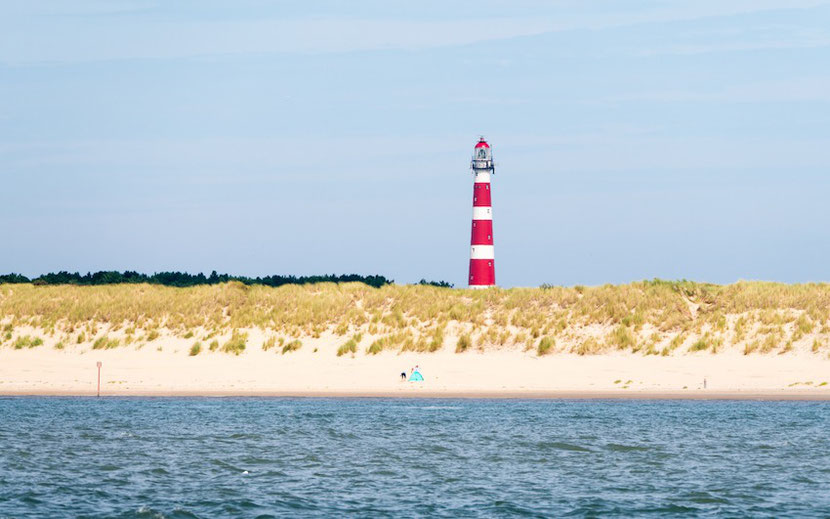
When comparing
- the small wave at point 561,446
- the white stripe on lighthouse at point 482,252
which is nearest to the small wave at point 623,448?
the small wave at point 561,446

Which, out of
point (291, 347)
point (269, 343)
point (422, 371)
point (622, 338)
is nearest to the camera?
point (422, 371)

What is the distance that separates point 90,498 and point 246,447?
6721 millimetres

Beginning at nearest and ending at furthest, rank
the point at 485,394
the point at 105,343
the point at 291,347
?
1. the point at 485,394
2. the point at 291,347
3. the point at 105,343

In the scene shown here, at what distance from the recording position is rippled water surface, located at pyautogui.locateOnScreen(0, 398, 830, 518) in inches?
814

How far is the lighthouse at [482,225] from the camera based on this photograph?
185ft

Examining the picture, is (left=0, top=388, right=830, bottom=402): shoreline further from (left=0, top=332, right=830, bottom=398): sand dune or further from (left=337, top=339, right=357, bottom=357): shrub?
(left=337, top=339, right=357, bottom=357): shrub

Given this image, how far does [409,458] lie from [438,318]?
20167 millimetres

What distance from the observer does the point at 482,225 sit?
57062 millimetres

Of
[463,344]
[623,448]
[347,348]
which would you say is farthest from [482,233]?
[623,448]

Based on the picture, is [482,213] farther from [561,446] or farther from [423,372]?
[561,446]

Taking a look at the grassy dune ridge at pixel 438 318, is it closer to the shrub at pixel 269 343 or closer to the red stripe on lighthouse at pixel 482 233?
the shrub at pixel 269 343

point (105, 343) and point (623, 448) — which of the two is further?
point (105, 343)

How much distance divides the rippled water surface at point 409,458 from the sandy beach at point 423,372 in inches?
44.3

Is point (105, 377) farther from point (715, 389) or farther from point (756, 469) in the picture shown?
point (756, 469)
